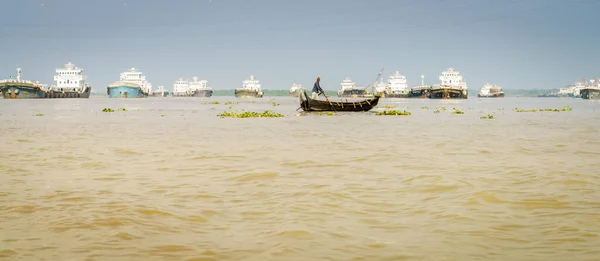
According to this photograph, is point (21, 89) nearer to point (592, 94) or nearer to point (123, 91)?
point (123, 91)

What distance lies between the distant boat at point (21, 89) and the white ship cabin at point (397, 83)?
313 ft

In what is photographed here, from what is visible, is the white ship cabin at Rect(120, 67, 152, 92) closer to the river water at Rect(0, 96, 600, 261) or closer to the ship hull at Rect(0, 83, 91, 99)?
the ship hull at Rect(0, 83, 91, 99)

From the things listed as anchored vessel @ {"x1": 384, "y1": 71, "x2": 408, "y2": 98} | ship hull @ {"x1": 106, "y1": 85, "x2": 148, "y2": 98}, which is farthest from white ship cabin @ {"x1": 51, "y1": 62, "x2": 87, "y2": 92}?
anchored vessel @ {"x1": 384, "y1": 71, "x2": 408, "y2": 98}

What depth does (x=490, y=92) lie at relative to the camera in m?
180

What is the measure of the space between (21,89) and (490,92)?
142338 mm

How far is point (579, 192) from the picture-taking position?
727cm

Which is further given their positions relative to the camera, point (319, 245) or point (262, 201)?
point (262, 201)

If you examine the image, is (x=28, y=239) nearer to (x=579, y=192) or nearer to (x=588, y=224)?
(x=588, y=224)

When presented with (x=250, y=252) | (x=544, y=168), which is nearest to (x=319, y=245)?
(x=250, y=252)

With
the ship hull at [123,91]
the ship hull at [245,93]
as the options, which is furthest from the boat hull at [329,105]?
the ship hull at [245,93]

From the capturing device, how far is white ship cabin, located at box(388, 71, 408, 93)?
517 ft

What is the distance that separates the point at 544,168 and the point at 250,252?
23.2 feet

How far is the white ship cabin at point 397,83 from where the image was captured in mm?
157625

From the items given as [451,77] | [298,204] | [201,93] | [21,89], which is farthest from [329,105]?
[201,93]
